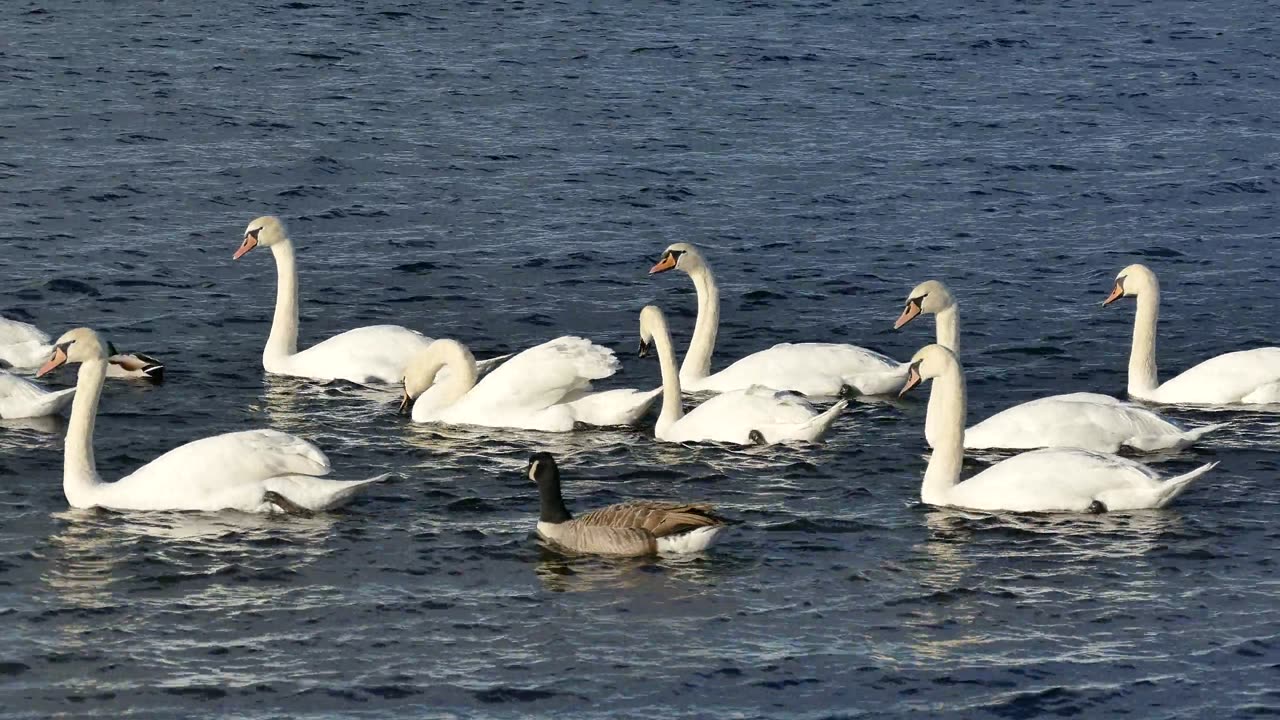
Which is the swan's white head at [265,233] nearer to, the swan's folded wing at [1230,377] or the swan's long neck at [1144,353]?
the swan's long neck at [1144,353]

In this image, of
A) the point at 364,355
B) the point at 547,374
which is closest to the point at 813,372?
the point at 547,374

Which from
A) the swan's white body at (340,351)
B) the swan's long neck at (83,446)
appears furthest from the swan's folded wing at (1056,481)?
the swan's long neck at (83,446)

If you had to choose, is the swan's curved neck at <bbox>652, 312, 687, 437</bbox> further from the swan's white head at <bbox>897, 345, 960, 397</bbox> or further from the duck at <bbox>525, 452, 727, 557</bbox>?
the duck at <bbox>525, 452, 727, 557</bbox>

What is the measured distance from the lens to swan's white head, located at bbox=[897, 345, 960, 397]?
57.0ft

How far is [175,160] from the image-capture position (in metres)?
29.6

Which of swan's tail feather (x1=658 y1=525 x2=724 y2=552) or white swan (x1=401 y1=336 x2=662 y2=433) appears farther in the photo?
white swan (x1=401 y1=336 x2=662 y2=433)

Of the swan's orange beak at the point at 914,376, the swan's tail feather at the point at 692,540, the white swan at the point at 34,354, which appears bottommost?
the swan's tail feather at the point at 692,540

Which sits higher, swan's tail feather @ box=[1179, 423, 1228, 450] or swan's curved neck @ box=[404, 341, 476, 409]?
swan's curved neck @ box=[404, 341, 476, 409]

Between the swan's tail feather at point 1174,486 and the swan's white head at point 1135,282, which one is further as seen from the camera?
the swan's white head at point 1135,282

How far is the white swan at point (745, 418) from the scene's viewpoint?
1828cm

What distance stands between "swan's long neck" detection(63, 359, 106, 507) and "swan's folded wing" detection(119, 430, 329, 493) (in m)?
0.29

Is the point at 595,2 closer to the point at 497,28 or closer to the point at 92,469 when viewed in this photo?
the point at 497,28

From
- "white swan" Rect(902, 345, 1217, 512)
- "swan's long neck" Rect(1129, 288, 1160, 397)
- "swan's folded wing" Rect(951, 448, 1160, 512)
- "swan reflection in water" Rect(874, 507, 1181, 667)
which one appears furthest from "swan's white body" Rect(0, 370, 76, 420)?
"swan's long neck" Rect(1129, 288, 1160, 397)

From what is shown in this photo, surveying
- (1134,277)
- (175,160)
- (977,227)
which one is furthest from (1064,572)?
(175,160)
